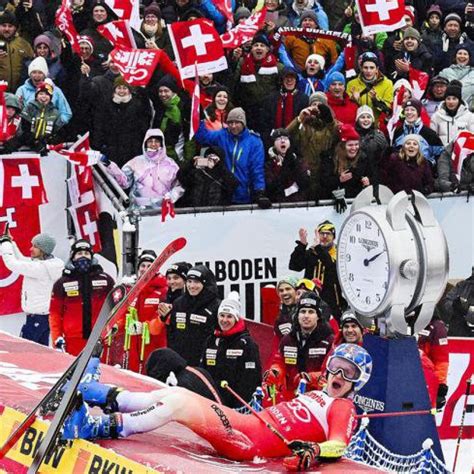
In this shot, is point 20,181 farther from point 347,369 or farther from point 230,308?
point 347,369

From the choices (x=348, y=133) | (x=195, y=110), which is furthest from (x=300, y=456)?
(x=348, y=133)

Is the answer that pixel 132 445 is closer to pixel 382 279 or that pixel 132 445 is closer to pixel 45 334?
pixel 382 279

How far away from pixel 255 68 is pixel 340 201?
2.10 meters

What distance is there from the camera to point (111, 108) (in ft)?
54.9

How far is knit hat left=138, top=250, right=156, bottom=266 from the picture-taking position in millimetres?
14980

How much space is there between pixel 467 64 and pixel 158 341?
6183 mm

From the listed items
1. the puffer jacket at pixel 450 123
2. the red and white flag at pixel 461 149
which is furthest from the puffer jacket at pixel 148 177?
the puffer jacket at pixel 450 123

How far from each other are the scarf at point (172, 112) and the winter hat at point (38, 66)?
3.82 ft

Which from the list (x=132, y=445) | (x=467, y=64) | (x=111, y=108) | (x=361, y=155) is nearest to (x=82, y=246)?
(x=111, y=108)

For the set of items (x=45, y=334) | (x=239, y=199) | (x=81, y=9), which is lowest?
(x=45, y=334)

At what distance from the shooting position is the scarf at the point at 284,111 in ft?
57.9

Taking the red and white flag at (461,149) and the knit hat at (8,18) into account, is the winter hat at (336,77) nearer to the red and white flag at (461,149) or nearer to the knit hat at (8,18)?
the red and white flag at (461,149)

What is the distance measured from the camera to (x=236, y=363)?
13648 millimetres

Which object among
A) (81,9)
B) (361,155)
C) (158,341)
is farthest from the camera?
(81,9)
